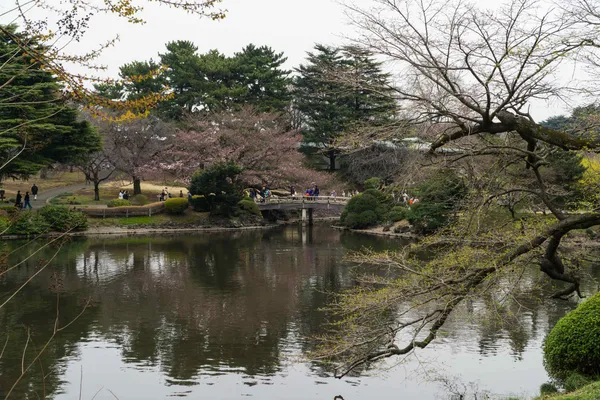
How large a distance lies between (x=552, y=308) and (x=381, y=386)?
7.77 meters

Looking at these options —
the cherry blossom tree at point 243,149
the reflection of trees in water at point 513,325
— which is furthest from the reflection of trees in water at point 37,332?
the cherry blossom tree at point 243,149

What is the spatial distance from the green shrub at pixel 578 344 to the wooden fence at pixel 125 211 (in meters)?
32.7

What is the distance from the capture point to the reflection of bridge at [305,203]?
139 feet

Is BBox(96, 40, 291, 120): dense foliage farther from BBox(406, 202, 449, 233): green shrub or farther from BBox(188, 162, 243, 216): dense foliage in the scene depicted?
BBox(406, 202, 449, 233): green shrub

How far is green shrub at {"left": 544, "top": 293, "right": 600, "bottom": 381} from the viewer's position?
931 centimetres

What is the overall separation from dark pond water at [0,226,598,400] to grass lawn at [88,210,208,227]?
39.7 ft

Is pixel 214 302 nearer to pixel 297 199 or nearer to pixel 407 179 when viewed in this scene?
pixel 407 179

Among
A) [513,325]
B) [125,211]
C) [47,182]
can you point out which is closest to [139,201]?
[125,211]

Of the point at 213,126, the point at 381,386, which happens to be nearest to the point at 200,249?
the point at 213,126

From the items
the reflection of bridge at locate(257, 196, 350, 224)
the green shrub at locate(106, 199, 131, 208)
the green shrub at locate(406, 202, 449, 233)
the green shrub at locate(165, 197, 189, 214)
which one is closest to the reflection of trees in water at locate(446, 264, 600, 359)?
the green shrub at locate(406, 202, 449, 233)

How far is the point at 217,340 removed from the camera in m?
15.1

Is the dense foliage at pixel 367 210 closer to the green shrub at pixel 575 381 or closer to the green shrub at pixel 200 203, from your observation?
the green shrub at pixel 200 203

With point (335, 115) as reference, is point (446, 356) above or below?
below

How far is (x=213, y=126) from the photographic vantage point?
149 feet
